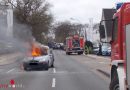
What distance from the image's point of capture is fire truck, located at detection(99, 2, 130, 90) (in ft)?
34.9

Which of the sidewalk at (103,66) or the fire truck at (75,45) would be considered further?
the fire truck at (75,45)

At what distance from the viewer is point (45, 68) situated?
2880cm

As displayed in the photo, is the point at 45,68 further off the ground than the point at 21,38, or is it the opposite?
the point at 21,38

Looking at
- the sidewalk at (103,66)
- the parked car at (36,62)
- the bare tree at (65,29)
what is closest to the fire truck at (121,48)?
the sidewalk at (103,66)

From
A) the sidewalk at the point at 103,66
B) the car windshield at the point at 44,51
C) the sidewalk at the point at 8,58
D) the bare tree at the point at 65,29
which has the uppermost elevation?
the bare tree at the point at 65,29

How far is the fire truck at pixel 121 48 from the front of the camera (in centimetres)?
1062

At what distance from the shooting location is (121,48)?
11.4m

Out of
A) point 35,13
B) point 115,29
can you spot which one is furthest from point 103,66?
point 35,13

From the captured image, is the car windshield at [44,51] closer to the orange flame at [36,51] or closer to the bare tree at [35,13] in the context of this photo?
the orange flame at [36,51]

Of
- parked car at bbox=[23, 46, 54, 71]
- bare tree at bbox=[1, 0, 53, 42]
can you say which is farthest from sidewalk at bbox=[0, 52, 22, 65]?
bare tree at bbox=[1, 0, 53, 42]

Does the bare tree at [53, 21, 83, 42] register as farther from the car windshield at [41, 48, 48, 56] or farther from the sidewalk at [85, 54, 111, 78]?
the car windshield at [41, 48, 48, 56]

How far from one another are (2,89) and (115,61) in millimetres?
6139

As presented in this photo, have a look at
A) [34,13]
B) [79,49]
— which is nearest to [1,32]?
[79,49]

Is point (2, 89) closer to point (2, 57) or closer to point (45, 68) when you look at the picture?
point (45, 68)
